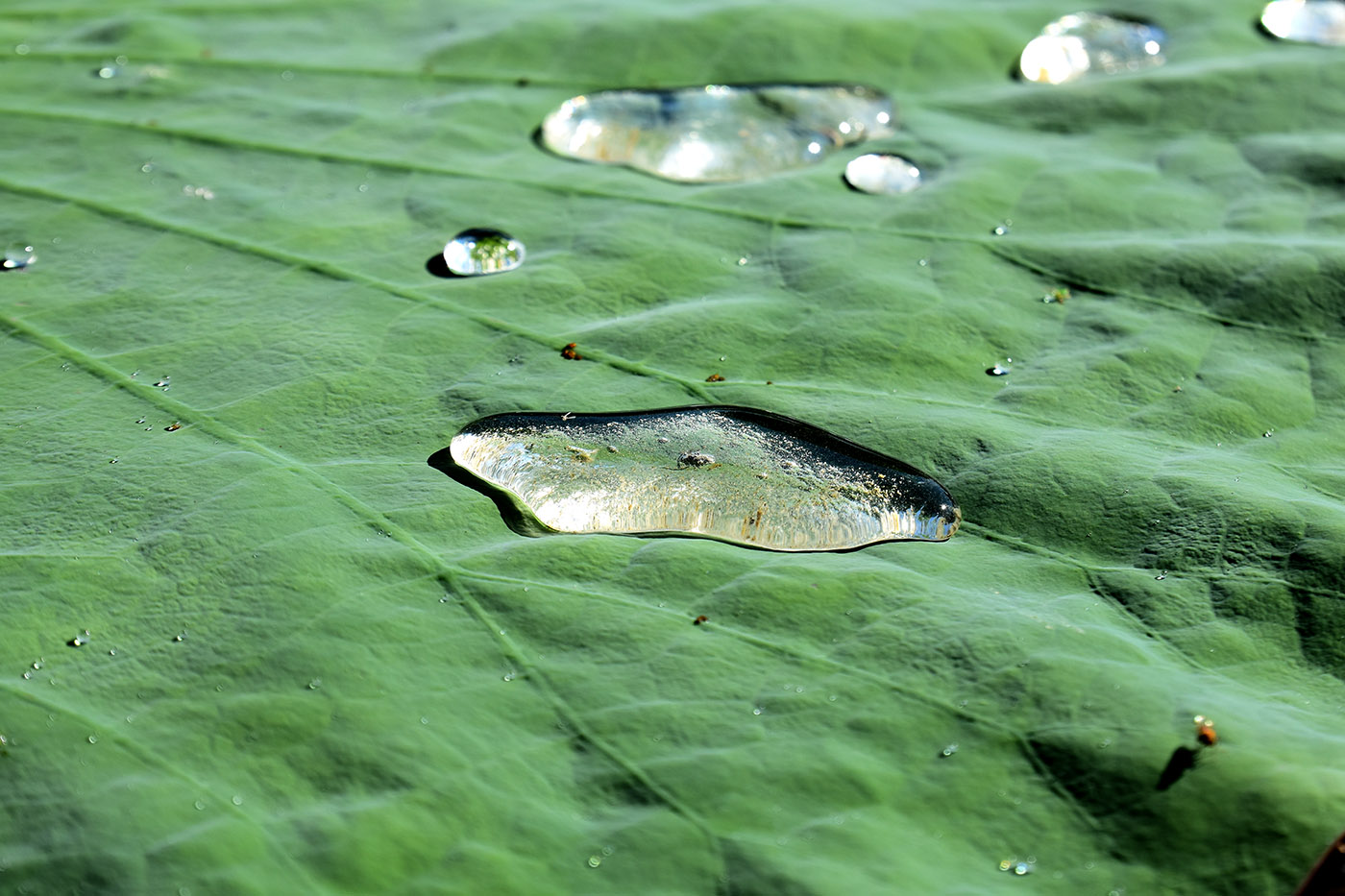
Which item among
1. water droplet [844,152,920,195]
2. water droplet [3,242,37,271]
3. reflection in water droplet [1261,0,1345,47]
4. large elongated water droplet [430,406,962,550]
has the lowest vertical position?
large elongated water droplet [430,406,962,550]

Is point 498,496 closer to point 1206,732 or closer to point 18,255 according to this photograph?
point 1206,732

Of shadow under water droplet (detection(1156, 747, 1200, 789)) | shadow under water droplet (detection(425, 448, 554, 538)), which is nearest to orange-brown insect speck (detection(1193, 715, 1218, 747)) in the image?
→ shadow under water droplet (detection(1156, 747, 1200, 789))

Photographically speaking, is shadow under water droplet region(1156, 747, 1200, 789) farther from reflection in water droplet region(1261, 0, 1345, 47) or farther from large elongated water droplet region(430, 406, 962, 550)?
reflection in water droplet region(1261, 0, 1345, 47)

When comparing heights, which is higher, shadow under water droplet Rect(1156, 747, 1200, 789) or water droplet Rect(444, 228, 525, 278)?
water droplet Rect(444, 228, 525, 278)

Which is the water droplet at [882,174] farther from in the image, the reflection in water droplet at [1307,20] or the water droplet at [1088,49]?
the reflection in water droplet at [1307,20]

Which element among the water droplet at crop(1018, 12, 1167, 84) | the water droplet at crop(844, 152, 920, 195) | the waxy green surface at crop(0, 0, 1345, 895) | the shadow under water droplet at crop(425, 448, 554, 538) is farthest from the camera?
the water droplet at crop(1018, 12, 1167, 84)

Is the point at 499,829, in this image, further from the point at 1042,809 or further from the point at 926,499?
the point at 926,499

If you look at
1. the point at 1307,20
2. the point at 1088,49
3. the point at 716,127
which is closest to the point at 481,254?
the point at 716,127

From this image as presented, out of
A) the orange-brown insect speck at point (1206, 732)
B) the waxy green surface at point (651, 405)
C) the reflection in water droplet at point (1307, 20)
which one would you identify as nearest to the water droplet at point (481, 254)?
the waxy green surface at point (651, 405)
